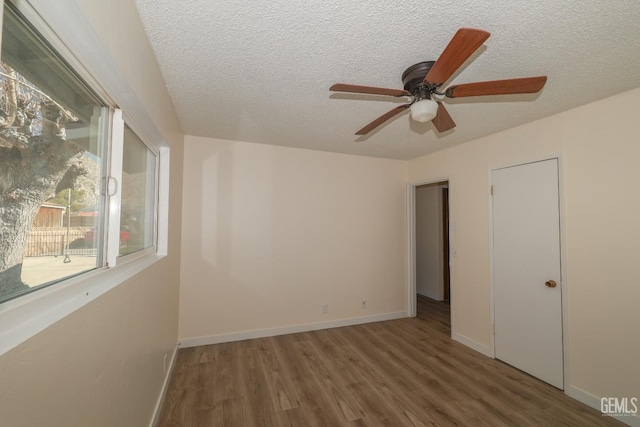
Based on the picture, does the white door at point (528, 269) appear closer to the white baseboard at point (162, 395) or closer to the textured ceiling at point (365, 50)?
the textured ceiling at point (365, 50)

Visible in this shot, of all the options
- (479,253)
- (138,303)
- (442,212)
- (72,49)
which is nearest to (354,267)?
(479,253)

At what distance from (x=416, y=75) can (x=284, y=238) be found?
2.36 metres

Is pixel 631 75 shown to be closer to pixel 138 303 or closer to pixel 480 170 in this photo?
pixel 480 170

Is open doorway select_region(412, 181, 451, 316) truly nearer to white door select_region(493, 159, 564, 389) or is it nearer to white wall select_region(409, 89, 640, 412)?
white door select_region(493, 159, 564, 389)

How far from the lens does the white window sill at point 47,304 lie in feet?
1.74

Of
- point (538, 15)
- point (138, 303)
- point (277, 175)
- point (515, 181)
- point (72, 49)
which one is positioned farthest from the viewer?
point (277, 175)

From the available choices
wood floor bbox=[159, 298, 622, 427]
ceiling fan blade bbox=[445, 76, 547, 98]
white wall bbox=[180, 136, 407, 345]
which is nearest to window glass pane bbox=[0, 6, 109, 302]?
wood floor bbox=[159, 298, 622, 427]

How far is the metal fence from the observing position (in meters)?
0.71

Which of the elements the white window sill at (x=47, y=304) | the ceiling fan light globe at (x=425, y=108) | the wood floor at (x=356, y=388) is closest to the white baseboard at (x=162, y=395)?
the wood floor at (x=356, y=388)

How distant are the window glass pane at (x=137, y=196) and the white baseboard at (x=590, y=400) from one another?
356cm

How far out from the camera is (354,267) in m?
3.57

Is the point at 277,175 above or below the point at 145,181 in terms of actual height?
above

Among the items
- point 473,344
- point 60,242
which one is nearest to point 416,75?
point 60,242

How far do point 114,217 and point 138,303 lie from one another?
0.50 m
